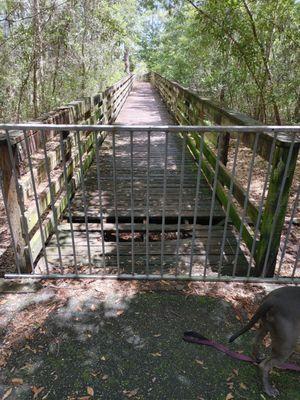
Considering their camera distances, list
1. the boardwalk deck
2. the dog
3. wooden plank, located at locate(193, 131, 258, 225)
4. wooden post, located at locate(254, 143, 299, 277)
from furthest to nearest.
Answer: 1. the boardwalk deck
2. wooden plank, located at locate(193, 131, 258, 225)
3. wooden post, located at locate(254, 143, 299, 277)
4. the dog

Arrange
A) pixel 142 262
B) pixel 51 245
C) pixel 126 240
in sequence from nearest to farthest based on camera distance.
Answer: pixel 142 262
pixel 51 245
pixel 126 240

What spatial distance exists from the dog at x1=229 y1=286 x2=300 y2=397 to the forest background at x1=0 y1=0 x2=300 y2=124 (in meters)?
5.39

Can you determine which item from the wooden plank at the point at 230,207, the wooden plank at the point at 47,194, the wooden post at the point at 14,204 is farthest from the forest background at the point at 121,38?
the wooden post at the point at 14,204

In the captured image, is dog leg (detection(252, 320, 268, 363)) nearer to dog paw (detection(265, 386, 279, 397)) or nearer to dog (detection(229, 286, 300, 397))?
dog (detection(229, 286, 300, 397))

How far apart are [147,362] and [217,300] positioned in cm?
82

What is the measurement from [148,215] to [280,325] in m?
1.31

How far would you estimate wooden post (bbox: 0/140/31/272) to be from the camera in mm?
2492

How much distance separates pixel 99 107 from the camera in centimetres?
696

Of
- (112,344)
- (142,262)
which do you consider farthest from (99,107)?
(112,344)

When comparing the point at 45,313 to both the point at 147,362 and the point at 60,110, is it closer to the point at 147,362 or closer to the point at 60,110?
the point at 147,362

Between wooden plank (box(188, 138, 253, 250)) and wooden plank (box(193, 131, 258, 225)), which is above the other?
wooden plank (box(193, 131, 258, 225))

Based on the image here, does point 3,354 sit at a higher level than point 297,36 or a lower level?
lower

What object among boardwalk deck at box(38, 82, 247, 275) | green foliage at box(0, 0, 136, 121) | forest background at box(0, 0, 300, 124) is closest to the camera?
boardwalk deck at box(38, 82, 247, 275)

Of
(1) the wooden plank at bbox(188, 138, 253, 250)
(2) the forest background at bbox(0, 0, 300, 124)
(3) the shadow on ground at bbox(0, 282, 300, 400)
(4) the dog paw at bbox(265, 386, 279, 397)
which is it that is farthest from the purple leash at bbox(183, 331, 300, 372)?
(2) the forest background at bbox(0, 0, 300, 124)
